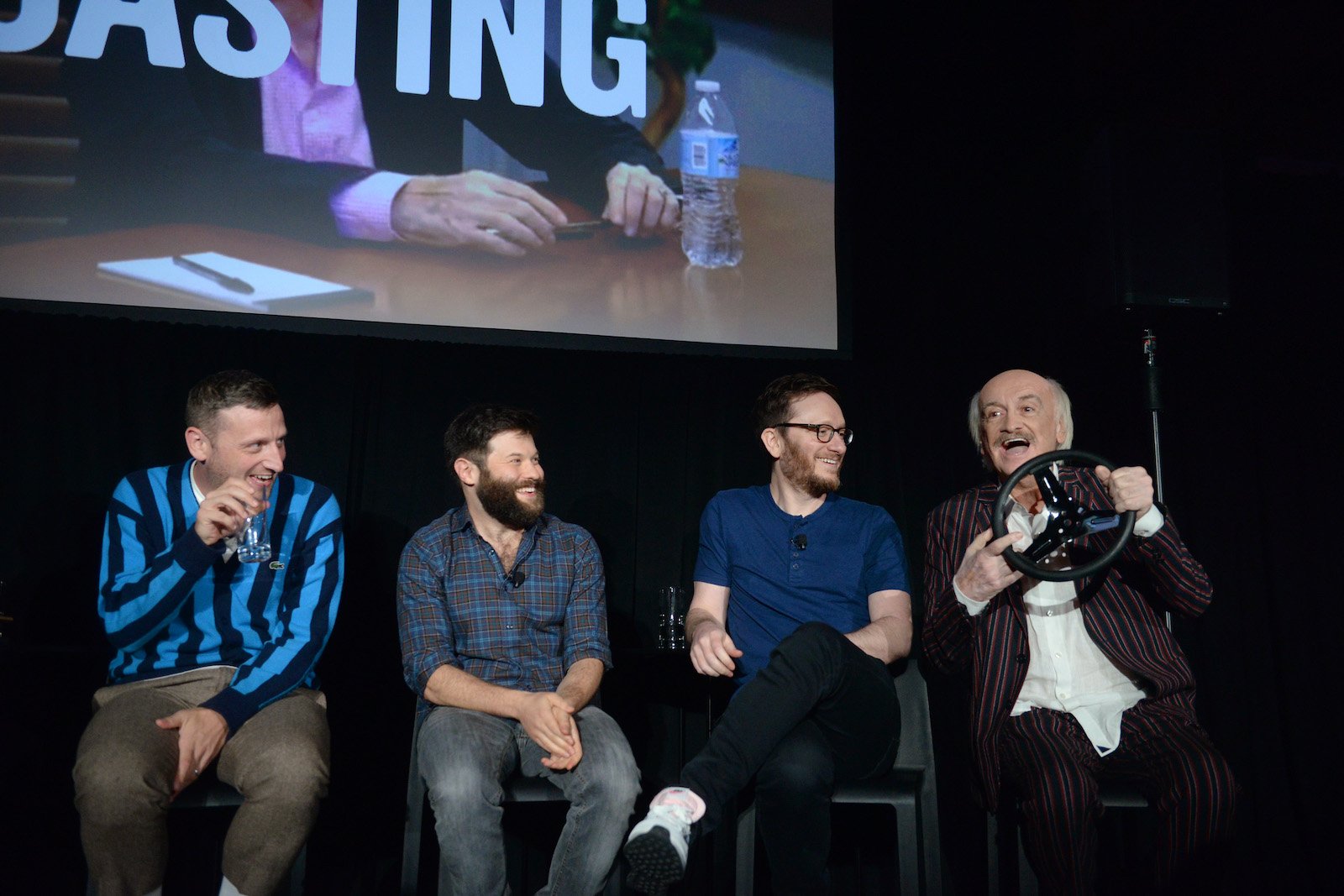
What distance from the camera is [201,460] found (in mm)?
2742

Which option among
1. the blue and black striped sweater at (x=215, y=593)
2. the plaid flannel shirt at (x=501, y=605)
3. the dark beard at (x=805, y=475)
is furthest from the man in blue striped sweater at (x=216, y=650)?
the dark beard at (x=805, y=475)

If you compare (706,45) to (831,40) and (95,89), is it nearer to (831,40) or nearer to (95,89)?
(831,40)

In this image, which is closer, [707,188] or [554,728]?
[554,728]

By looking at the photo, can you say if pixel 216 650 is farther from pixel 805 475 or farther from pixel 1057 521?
pixel 1057 521

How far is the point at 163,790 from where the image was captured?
2.34 meters

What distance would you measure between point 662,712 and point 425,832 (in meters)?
0.83

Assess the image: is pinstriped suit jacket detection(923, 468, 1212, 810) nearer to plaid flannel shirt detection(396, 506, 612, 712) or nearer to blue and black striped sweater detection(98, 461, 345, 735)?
plaid flannel shirt detection(396, 506, 612, 712)

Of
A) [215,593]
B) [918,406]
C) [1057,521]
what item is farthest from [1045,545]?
[215,593]

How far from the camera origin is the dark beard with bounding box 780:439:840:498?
10.00ft

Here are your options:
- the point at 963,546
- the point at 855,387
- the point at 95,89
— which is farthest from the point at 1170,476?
the point at 95,89

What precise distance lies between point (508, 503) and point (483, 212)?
130 centimetres

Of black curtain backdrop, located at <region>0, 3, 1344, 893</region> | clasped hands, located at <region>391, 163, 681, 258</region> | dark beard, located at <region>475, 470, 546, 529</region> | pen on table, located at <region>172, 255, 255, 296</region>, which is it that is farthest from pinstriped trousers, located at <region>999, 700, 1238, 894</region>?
pen on table, located at <region>172, 255, 255, 296</region>

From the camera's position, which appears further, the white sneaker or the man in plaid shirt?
the man in plaid shirt

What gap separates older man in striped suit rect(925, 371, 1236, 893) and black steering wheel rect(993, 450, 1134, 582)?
0.23 ft
